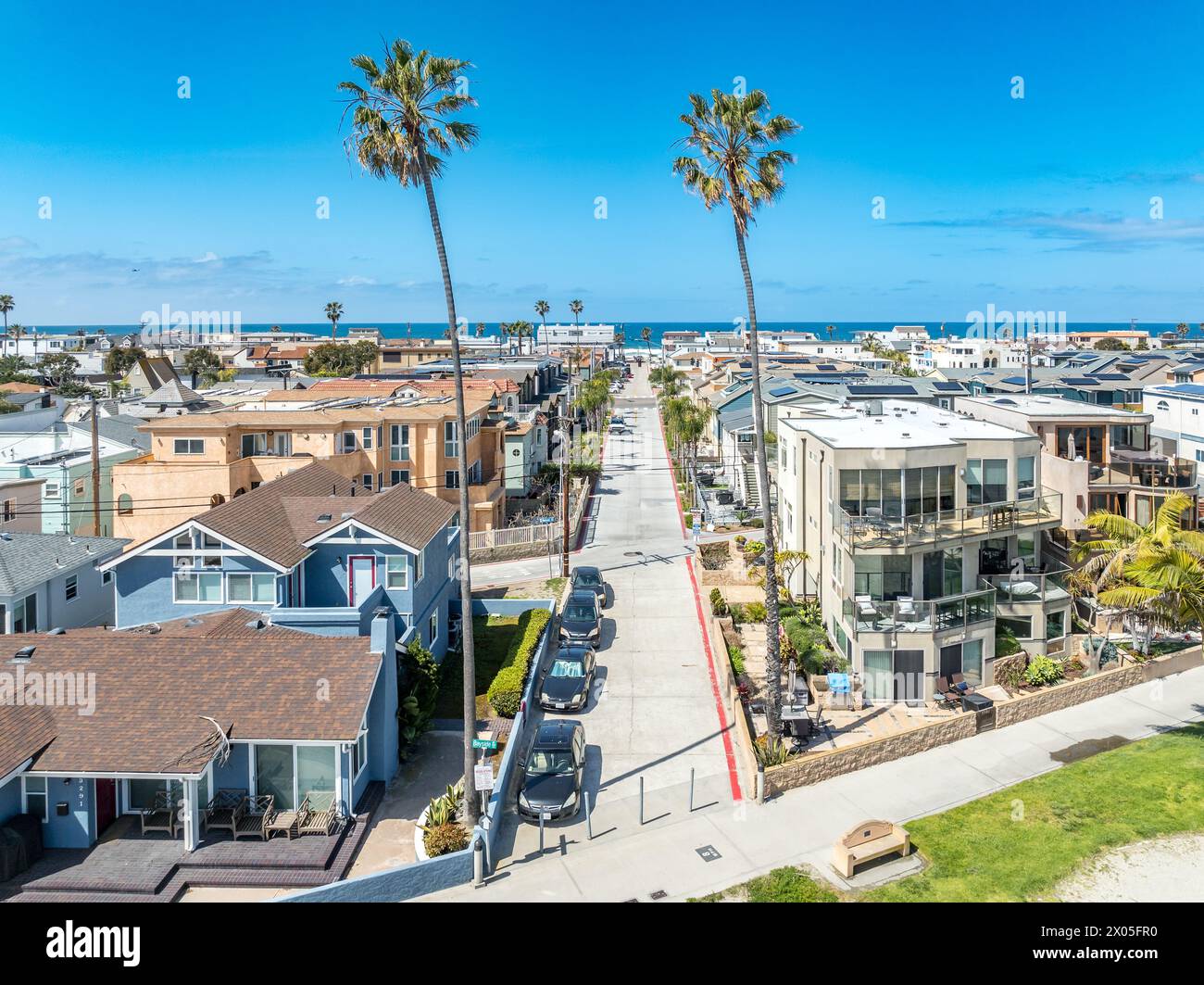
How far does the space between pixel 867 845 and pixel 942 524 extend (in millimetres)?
12342

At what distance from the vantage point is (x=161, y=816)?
762 inches

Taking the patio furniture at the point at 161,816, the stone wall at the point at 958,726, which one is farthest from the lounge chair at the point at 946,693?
the patio furniture at the point at 161,816

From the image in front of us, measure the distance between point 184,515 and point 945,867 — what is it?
106 feet

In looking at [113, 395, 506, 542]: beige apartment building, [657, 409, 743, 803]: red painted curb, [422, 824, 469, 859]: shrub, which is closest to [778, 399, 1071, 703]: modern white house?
[657, 409, 743, 803]: red painted curb

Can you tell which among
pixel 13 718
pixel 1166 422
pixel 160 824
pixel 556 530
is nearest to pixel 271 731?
pixel 160 824

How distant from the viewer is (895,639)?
26.5 metres

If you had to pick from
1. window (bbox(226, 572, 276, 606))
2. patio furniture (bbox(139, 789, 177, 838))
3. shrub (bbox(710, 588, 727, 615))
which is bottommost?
patio furniture (bbox(139, 789, 177, 838))

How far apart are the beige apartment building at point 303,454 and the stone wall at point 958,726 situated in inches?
710

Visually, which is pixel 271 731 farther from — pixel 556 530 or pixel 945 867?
pixel 556 530

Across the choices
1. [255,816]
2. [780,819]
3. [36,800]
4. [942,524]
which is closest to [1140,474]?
[942,524]

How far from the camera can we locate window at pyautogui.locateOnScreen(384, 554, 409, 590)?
27.5 meters

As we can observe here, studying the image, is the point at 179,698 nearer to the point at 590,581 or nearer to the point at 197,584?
the point at 197,584

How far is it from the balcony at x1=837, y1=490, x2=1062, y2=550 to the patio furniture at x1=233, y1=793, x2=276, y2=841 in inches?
703

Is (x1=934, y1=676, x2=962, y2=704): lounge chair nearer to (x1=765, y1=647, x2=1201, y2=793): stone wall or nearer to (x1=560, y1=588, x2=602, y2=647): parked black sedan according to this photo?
(x1=765, y1=647, x2=1201, y2=793): stone wall
